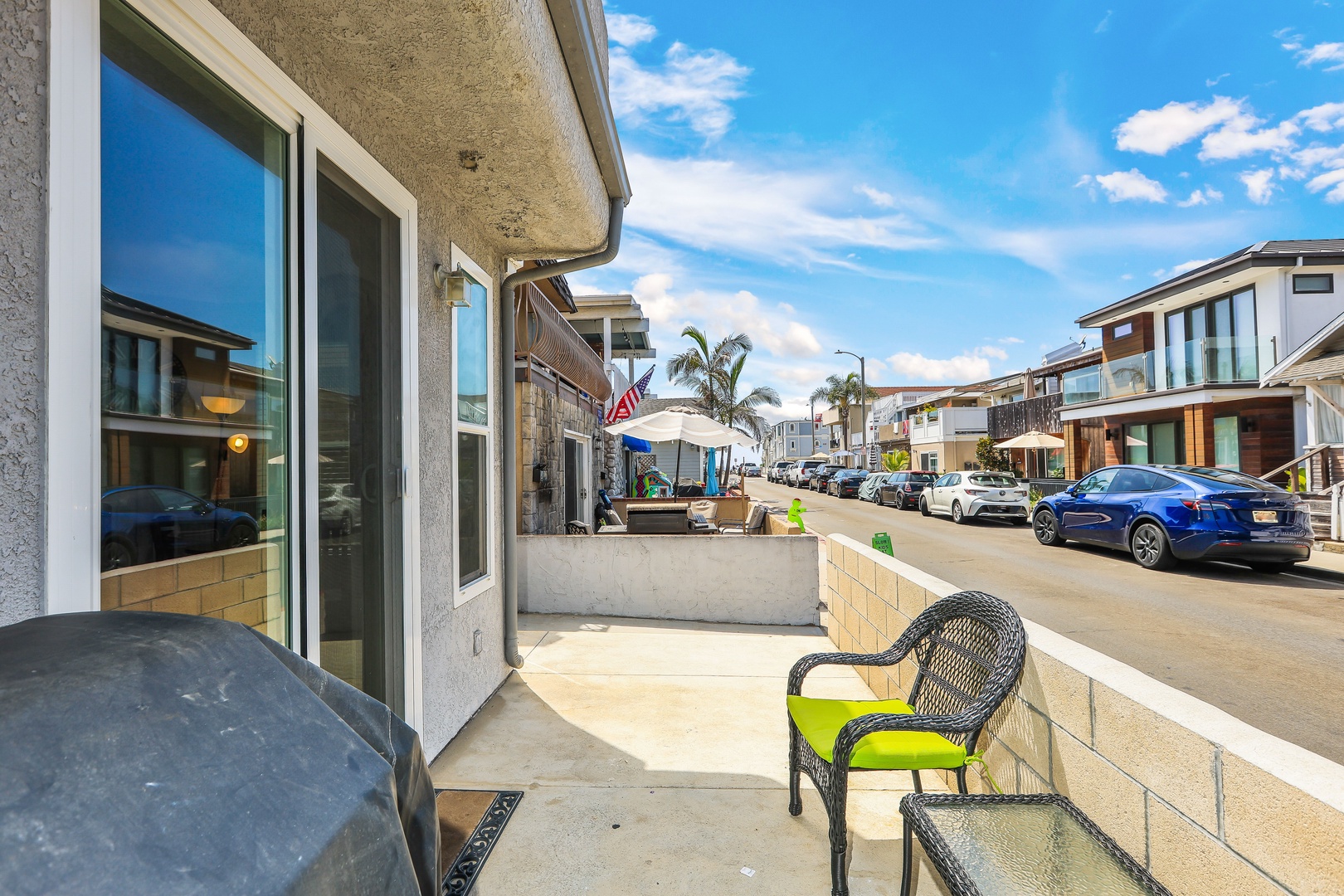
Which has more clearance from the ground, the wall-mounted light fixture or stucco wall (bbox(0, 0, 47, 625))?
the wall-mounted light fixture

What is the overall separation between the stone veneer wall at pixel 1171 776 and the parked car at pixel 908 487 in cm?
2005

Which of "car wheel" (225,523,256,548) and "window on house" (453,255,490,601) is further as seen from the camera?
"window on house" (453,255,490,601)

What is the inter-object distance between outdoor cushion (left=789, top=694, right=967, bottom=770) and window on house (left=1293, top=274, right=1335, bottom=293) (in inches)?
840

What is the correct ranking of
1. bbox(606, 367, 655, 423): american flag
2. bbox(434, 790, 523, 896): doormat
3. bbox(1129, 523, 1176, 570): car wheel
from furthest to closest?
bbox(606, 367, 655, 423): american flag → bbox(1129, 523, 1176, 570): car wheel → bbox(434, 790, 523, 896): doormat

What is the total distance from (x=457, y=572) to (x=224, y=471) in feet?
6.64

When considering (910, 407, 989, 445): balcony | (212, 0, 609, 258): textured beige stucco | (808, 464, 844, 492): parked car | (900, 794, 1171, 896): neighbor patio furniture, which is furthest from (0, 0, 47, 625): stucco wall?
(910, 407, 989, 445): balcony

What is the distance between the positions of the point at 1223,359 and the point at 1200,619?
14604 mm

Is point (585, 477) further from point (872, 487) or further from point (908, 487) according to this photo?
point (872, 487)

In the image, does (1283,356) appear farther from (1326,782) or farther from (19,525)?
(19,525)

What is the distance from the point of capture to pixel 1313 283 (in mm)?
17266

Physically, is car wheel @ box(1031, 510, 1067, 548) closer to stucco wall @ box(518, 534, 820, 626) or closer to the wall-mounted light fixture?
stucco wall @ box(518, 534, 820, 626)

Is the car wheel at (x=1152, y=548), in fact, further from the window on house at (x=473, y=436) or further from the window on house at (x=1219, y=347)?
the window on house at (x=1219, y=347)

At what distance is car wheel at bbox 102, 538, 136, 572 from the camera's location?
1548 millimetres

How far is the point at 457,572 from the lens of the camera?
153 inches
